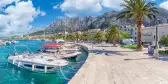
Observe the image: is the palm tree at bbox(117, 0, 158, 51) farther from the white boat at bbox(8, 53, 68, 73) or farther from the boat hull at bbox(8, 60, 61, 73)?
the boat hull at bbox(8, 60, 61, 73)

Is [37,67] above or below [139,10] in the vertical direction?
below

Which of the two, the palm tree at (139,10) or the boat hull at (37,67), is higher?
the palm tree at (139,10)

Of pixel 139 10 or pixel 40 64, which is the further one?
pixel 139 10

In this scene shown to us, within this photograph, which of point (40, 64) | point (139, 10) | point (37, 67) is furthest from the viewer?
point (139, 10)

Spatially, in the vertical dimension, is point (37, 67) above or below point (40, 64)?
below

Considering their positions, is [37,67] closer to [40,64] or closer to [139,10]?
[40,64]

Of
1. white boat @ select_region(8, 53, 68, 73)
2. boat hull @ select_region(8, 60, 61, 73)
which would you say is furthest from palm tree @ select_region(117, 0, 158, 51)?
boat hull @ select_region(8, 60, 61, 73)

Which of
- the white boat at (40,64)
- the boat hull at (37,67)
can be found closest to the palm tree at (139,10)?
the white boat at (40,64)

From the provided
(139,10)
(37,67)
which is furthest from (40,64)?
(139,10)

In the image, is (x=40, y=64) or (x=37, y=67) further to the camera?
(x=37, y=67)

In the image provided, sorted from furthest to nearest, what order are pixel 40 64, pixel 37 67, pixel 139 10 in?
pixel 139 10 → pixel 37 67 → pixel 40 64

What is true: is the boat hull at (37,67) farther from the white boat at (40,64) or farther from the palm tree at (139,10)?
the palm tree at (139,10)

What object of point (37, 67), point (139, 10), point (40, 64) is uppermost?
point (139, 10)

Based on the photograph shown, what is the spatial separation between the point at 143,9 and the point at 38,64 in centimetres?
2447
